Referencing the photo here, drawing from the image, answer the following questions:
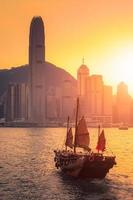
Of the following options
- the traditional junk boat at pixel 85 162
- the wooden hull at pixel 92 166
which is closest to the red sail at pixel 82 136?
the traditional junk boat at pixel 85 162

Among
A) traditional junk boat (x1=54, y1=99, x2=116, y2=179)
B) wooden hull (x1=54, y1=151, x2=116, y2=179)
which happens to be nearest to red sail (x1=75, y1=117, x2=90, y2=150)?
traditional junk boat (x1=54, y1=99, x2=116, y2=179)

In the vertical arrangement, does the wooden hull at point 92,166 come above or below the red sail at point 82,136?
below

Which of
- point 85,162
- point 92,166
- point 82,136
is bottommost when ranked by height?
point 92,166

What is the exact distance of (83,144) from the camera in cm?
9238

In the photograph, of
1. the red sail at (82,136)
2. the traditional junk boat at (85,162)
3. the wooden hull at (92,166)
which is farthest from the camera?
the red sail at (82,136)

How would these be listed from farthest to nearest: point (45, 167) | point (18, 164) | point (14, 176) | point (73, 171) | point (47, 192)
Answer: point (18, 164) → point (45, 167) → point (14, 176) → point (73, 171) → point (47, 192)

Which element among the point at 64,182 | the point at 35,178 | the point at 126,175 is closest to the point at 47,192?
the point at 64,182

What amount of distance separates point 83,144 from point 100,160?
8268 mm

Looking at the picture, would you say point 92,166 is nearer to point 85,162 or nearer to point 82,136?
point 85,162

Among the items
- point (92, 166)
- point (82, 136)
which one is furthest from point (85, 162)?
point (82, 136)

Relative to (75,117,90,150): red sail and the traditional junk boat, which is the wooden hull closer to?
the traditional junk boat

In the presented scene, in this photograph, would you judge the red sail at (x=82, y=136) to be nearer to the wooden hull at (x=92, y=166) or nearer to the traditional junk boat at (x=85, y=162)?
the traditional junk boat at (x=85, y=162)

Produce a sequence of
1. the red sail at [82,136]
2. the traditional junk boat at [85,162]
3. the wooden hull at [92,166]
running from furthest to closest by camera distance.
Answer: the red sail at [82,136] < the traditional junk boat at [85,162] < the wooden hull at [92,166]

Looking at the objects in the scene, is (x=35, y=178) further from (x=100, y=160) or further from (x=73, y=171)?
(x=100, y=160)
